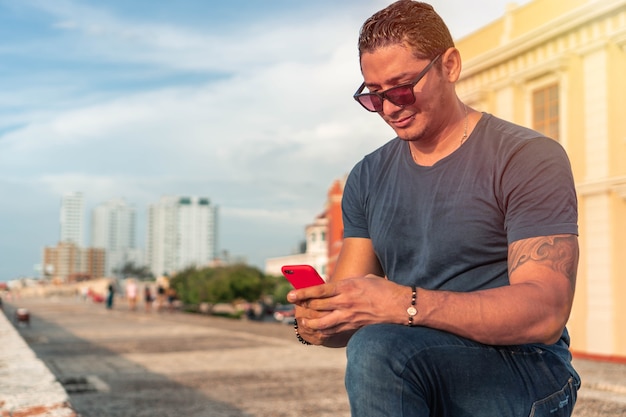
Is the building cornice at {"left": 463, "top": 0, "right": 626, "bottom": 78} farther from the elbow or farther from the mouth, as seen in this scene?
the elbow

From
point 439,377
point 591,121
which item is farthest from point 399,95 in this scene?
point 591,121

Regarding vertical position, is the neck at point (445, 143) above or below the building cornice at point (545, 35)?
below

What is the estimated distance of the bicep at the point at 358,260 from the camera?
232cm

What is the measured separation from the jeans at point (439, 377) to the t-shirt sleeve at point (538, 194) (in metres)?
0.30

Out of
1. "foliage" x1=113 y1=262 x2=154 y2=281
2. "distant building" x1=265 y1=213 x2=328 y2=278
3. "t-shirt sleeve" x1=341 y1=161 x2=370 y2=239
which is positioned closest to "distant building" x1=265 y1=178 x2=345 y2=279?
"distant building" x1=265 y1=213 x2=328 y2=278

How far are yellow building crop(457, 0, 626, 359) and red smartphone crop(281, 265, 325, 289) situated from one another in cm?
1220

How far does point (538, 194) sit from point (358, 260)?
0.67m

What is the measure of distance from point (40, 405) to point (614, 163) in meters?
11.5

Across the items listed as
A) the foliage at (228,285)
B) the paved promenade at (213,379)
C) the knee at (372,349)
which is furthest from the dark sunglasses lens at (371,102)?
the foliage at (228,285)

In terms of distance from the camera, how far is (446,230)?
6.38 ft

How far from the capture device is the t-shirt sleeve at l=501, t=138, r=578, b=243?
1.83 meters

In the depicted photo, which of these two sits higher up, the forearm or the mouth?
the mouth

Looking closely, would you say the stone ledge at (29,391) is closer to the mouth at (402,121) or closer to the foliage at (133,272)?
the mouth at (402,121)

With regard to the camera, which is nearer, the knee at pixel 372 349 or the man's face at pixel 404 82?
the knee at pixel 372 349
